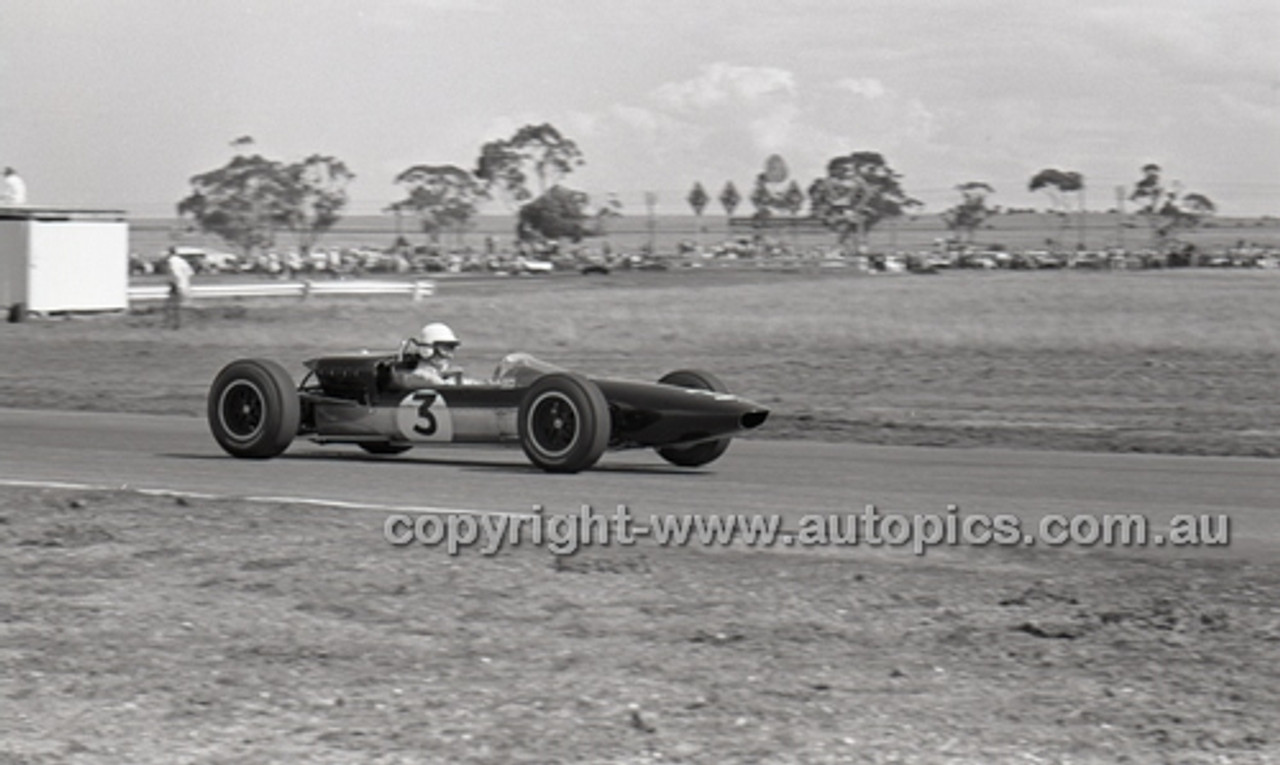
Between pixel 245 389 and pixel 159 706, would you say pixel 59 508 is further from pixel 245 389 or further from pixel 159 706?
pixel 159 706

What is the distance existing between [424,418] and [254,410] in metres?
1.48

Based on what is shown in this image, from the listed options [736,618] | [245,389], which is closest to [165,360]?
[245,389]

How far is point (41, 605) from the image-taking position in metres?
8.11

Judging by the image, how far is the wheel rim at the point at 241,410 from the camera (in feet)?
46.7

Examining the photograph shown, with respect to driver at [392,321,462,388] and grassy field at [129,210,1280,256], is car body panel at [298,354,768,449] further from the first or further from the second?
grassy field at [129,210,1280,256]

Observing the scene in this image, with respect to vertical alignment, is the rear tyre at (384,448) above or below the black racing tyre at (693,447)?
below

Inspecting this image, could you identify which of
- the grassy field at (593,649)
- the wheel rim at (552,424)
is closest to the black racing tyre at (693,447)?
the wheel rim at (552,424)

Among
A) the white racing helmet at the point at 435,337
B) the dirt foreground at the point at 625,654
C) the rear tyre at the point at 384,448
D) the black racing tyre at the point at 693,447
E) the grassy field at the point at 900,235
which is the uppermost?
the grassy field at the point at 900,235

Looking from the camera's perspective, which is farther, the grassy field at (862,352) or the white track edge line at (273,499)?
the grassy field at (862,352)

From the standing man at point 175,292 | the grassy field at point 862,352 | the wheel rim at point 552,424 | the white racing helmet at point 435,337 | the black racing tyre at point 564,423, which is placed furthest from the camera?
the standing man at point 175,292

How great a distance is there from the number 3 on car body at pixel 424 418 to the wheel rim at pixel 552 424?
3.19ft

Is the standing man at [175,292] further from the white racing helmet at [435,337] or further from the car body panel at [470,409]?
the white racing helmet at [435,337]

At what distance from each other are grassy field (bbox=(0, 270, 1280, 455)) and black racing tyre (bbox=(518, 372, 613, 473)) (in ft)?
15.4

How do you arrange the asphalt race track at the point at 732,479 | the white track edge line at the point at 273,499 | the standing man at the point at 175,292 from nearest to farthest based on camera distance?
the white track edge line at the point at 273,499 < the asphalt race track at the point at 732,479 < the standing man at the point at 175,292
